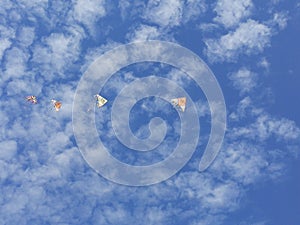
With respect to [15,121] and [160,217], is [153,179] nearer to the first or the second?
[160,217]

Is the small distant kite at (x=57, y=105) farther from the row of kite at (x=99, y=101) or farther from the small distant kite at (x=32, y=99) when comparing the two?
the small distant kite at (x=32, y=99)

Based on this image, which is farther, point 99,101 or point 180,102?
point 180,102

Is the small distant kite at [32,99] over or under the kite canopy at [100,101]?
under

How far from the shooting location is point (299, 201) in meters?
101

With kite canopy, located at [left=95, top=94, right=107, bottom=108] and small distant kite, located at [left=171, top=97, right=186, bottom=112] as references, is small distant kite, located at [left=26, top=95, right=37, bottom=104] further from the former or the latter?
small distant kite, located at [left=171, top=97, right=186, bottom=112]

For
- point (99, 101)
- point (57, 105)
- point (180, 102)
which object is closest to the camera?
point (57, 105)

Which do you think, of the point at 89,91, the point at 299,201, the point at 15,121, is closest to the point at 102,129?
the point at 89,91

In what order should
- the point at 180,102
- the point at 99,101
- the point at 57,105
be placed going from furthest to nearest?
the point at 180,102 < the point at 99,101 < the point at 57,105

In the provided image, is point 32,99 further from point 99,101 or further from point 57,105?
point 99,101

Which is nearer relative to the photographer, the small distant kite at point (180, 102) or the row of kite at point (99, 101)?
the row of kite at point (99, 101)

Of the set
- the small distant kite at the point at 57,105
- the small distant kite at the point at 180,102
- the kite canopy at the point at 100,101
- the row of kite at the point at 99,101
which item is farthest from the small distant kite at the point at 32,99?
the small distant kite at the point at 180,102

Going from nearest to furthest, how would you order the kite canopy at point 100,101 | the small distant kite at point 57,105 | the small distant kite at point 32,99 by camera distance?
1. the small distant kite at point 57,105
2. the kite canopy at point 100,101
3. the small distant kite at point 32,99

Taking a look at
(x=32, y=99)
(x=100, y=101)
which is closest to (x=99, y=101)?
(x=100, y=101)

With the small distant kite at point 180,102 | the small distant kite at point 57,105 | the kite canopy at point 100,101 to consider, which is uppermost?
the small distant kite at point 180,102
